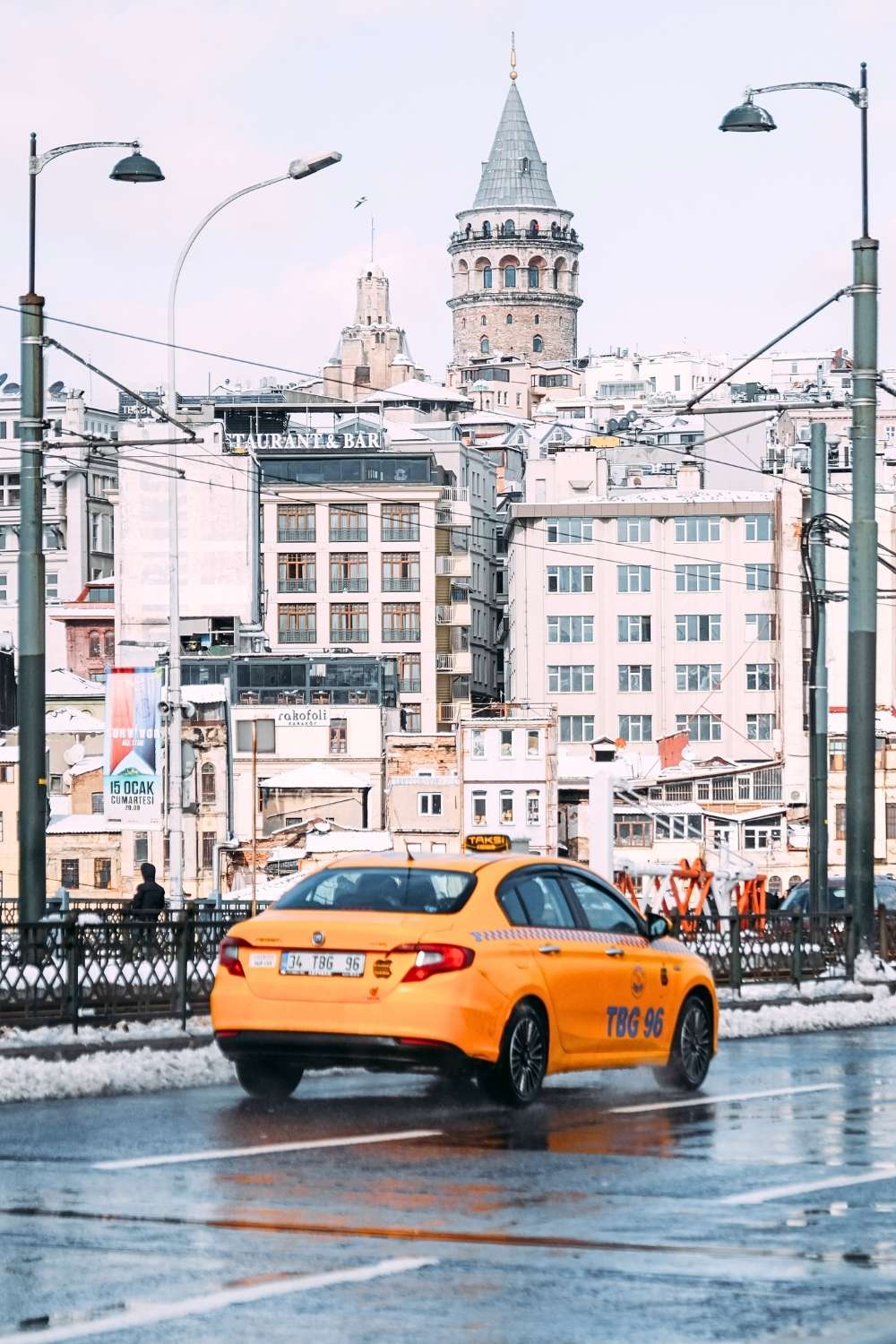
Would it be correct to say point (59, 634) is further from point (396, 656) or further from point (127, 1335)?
point (127, 1335)

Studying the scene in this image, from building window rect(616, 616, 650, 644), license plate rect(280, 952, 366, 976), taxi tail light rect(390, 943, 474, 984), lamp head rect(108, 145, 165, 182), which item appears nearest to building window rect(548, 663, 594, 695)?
building window rect(616, 616, 650, 644)

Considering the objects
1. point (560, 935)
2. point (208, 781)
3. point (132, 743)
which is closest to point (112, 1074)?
point (560, 935)

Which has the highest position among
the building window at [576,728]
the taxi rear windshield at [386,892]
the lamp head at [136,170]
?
the lamp head at [136,170]

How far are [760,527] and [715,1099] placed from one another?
104 metres

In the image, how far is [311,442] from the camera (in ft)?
438

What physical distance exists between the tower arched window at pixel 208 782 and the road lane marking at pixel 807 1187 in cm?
8693

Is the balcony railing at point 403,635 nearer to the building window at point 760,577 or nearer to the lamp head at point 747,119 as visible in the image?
the building window at point 760,577

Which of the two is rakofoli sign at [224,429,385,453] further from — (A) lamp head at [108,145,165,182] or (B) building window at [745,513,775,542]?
(A) lamp head at [108,145,165,182]

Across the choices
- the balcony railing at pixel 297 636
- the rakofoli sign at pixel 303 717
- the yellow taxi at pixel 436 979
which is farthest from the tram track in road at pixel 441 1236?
the balcony railing at pixel 297 636

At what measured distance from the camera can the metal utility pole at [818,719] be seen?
3394 cm

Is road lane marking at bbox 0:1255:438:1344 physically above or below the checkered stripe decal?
below

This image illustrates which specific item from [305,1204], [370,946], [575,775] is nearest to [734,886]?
[370,946]

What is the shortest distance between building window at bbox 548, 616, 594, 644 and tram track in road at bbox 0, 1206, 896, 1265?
109 m

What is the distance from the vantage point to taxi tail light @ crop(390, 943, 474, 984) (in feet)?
44.3
